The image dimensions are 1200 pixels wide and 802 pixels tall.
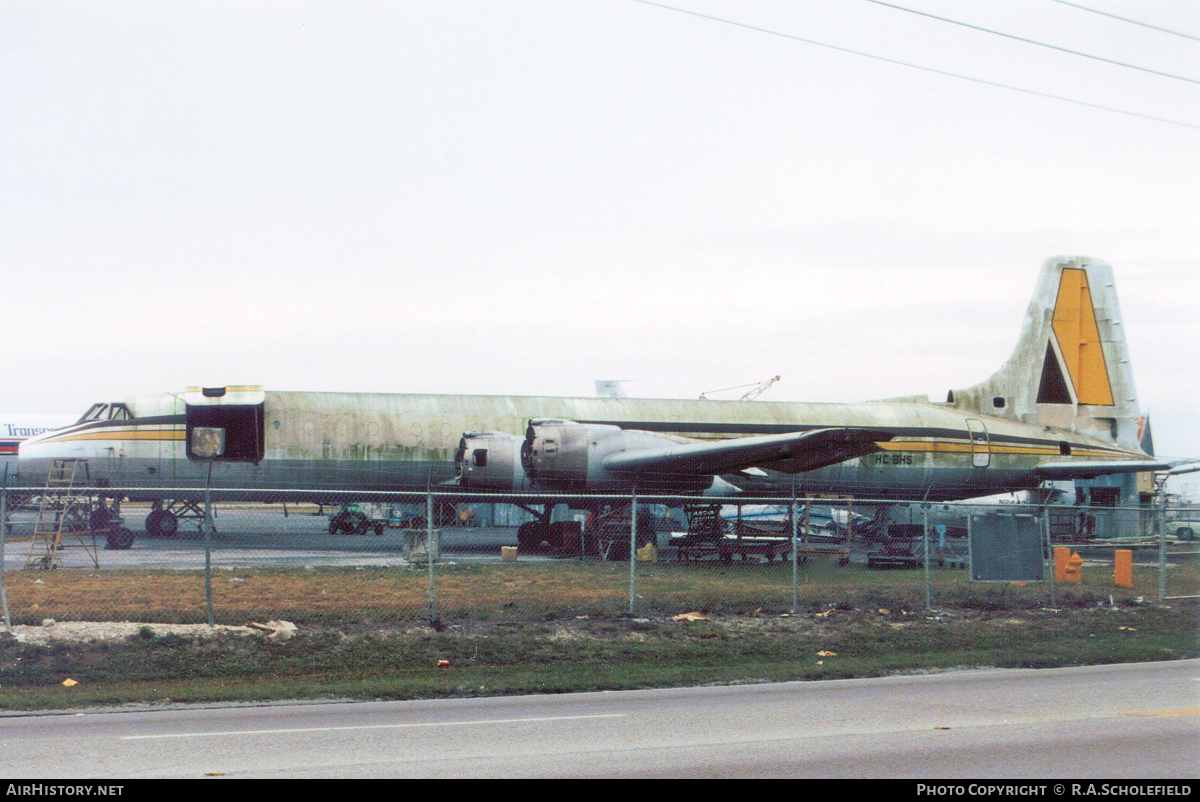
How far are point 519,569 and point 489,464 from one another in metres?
6.07

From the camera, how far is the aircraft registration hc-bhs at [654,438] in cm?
2733

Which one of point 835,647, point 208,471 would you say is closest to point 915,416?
point 835,647

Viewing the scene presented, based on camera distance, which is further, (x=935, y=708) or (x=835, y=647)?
(x=835, y=647)

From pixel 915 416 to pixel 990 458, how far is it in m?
2.66

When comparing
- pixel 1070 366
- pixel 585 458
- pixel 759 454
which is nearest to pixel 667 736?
Result: pixel 759 454

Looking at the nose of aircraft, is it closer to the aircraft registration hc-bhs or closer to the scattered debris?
the aircraft registration hc-bhs

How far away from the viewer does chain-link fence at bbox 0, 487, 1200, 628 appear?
1645 centimetres

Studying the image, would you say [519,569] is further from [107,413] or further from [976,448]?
[976,448]

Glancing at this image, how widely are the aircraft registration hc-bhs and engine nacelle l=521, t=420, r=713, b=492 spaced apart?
0.13ft

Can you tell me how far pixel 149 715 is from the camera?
1035 centimetres

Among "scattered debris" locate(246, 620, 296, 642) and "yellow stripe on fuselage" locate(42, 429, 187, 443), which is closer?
"scattered debris" locate(246, 620, 296, 642)

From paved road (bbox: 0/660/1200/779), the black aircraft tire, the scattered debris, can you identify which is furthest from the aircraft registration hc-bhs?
paved road (bbox: 0/660/1200/779)

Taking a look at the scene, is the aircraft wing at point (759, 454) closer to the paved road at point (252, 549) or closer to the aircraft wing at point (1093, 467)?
the paved road at point (252, 549)
